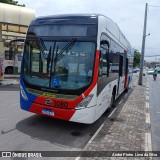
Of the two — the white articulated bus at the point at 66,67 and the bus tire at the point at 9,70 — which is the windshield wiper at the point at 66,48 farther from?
the bus tire at the point at 9,70

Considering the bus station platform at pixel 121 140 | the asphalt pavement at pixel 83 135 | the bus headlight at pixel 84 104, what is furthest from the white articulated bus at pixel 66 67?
the bus station platform at pixel 121 140

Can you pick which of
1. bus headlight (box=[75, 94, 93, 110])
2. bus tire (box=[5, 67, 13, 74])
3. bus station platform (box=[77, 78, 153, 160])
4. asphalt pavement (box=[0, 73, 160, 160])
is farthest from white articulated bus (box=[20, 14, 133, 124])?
bus tire (box=[5, 67, 13, 74])

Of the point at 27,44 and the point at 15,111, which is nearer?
the point at 27,44

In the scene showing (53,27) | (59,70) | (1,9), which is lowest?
(59,70)

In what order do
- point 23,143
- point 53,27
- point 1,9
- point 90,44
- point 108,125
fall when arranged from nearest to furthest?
point 23,143 → point 90,44 → point 53,27 → point 108,125 → point 1,9

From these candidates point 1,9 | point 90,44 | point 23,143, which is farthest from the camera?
point 1,9

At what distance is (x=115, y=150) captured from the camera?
4715 millimetres

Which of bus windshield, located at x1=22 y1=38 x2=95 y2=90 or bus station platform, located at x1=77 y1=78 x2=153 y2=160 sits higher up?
bus windshield, located at x1=22 y1=38 x2=95 y2=90

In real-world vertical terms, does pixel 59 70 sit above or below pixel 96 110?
above

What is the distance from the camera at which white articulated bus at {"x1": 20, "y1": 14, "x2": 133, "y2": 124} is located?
5297 millimetres

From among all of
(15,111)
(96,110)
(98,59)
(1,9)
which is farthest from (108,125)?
(1,9)

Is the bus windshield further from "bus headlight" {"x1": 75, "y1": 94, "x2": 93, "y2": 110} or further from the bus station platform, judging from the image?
the bus station platform

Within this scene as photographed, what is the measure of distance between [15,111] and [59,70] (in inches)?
117

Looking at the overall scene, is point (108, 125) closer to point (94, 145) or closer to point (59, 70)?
point (94, 145)
